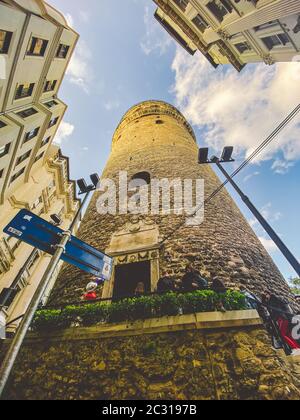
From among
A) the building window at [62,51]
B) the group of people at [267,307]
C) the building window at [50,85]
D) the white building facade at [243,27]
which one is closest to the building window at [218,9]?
the white building facade at [243,27]

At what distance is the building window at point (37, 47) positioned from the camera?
1069 cm

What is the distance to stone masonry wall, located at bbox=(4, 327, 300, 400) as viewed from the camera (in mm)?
3596

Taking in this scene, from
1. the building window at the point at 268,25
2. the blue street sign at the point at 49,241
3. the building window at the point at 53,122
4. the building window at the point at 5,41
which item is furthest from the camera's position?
the building window at the point at 53,122

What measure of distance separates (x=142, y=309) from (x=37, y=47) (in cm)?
1330

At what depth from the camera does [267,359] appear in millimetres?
3789

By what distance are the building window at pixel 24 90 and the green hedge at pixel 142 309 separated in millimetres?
11011

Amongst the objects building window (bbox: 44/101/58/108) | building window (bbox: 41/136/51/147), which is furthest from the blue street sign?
building window (bbox: 41/136/51/147)

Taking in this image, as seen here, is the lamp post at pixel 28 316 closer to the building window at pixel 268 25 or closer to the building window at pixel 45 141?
the building window at pixel 268 25

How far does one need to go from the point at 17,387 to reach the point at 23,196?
13.2m

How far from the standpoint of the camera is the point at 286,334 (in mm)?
4672

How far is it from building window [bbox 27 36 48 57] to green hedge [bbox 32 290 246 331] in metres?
11.9
